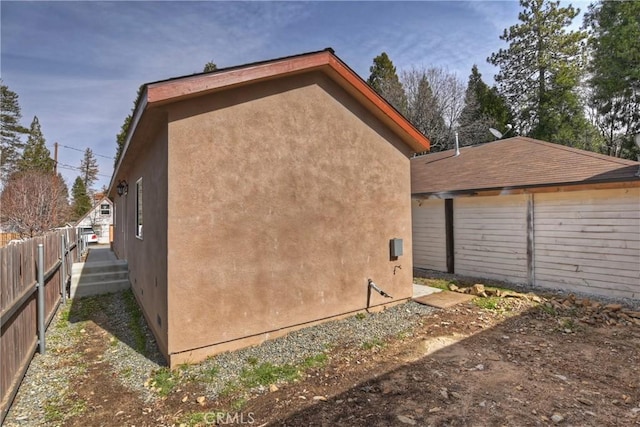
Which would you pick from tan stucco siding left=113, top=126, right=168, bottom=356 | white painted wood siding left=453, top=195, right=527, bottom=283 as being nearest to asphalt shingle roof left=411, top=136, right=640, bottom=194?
white painted wood siding left=453, top=195, right=527, bottom=283

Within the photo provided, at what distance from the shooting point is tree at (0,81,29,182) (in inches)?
1272

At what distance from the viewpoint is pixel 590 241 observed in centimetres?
768

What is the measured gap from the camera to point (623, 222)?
23.7ft

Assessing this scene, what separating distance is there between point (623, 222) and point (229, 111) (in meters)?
8.19

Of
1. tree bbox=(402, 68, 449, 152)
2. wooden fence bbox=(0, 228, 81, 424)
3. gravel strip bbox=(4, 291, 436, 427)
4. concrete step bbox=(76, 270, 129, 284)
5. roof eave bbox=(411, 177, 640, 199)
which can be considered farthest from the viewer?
tree bbox=(402, 68, 449, 152)

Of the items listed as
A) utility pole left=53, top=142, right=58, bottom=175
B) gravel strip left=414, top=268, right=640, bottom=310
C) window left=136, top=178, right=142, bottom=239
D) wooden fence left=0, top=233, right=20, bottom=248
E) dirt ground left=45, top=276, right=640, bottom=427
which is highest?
utility pole left=53, top=142, right=58, bottom=175

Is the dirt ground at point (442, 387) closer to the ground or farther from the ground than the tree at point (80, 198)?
closer to the ground

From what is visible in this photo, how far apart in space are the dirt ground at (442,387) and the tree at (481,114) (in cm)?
2209

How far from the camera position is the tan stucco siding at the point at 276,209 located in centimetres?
448

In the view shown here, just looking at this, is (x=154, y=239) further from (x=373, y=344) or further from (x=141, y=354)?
(x=373, y=344)

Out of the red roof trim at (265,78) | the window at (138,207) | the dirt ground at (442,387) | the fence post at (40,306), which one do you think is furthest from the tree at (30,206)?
the red roof trim at (265,78)

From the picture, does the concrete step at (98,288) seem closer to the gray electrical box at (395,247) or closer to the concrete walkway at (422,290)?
the gray electrical box at (395,247)

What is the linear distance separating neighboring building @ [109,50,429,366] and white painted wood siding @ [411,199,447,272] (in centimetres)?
442

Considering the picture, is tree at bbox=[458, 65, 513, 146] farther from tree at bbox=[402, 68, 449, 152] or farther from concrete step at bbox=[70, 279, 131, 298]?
concrete step at bbox=[70, 279, 131, 298]
